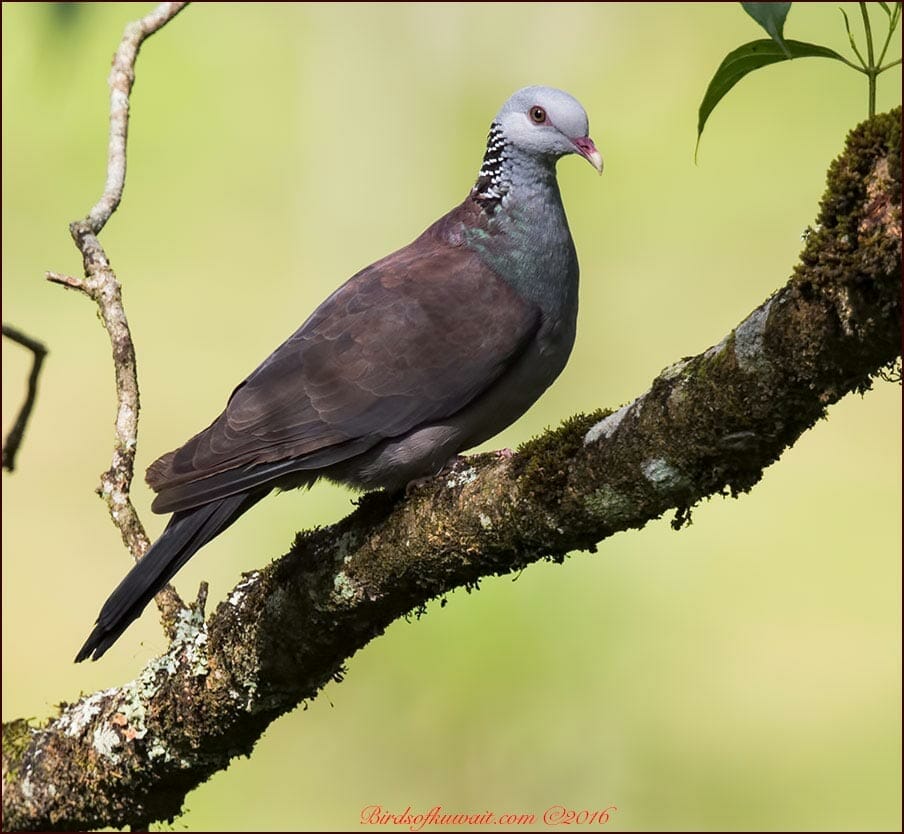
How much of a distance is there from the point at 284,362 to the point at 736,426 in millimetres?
1722

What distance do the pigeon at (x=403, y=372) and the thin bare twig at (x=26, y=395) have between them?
1.46 feet

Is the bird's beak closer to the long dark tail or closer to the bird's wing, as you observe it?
the bird's wing

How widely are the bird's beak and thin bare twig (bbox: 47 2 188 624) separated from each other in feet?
4.07

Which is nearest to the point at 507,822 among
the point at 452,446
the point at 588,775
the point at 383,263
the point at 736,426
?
the point at 588,775

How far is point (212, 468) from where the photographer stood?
3096 millimetres

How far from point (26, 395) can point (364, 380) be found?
986mm

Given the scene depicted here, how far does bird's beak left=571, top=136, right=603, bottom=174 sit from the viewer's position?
349 cm

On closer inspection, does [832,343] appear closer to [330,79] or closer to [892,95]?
[892,95]

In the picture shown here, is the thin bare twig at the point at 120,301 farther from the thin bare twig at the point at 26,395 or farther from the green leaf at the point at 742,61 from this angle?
the green leaf at the point at 742,61

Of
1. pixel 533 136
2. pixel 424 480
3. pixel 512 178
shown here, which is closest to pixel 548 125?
pixel 533 136


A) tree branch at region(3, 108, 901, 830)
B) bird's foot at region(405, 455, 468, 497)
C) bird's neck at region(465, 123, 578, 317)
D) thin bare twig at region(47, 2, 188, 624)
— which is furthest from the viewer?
bird's neck at region(465, 123, 578, 317)

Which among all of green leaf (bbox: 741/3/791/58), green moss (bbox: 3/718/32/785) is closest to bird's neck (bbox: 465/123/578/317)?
green leaf (bbox: 741/3/791/58)

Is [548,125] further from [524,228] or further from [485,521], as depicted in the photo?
[485,521]

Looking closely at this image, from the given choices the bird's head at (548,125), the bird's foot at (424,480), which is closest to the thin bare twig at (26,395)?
the bird's foot at (424,480)
